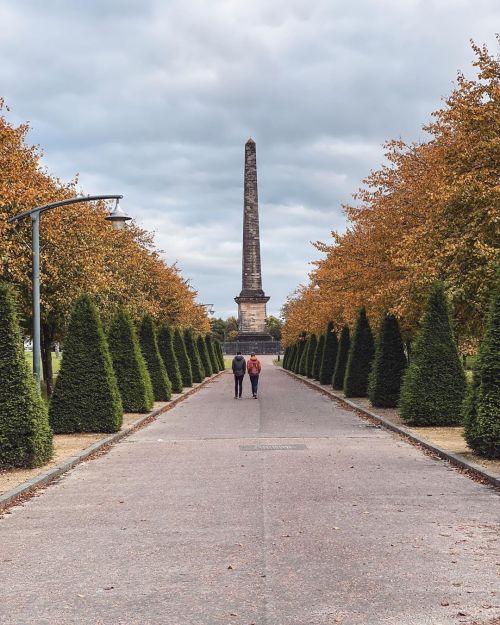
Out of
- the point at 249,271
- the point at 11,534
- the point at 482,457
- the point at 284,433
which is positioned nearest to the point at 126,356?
the point at 284,433

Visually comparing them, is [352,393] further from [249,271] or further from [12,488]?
[249,271]

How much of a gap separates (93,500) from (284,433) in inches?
337

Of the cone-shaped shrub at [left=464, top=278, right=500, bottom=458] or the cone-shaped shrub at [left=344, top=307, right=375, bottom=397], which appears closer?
the cone-shaped shrub at [left=464, top=278, right=500, bottom=458]

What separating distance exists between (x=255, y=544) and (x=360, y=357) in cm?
2228

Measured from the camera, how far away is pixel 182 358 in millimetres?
40406

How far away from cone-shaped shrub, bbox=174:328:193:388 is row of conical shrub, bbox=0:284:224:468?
31.1 feet

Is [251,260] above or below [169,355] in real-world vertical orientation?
above

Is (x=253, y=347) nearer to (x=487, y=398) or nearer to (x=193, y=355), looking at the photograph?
(x=193, y=355)

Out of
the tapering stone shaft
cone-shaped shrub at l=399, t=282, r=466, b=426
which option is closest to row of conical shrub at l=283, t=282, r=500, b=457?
cone-shaped shrub at l=399, t=282, r=466, b=426

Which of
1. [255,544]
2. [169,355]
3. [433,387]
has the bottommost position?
[255,544]

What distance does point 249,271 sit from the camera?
92.9 meters

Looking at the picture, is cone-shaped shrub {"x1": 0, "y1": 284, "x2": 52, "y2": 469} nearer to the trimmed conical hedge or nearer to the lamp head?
the lamp head

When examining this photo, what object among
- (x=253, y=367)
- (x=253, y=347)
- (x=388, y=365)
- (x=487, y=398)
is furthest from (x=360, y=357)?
(x=253, y=347)

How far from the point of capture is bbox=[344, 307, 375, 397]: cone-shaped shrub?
29.1 metres
